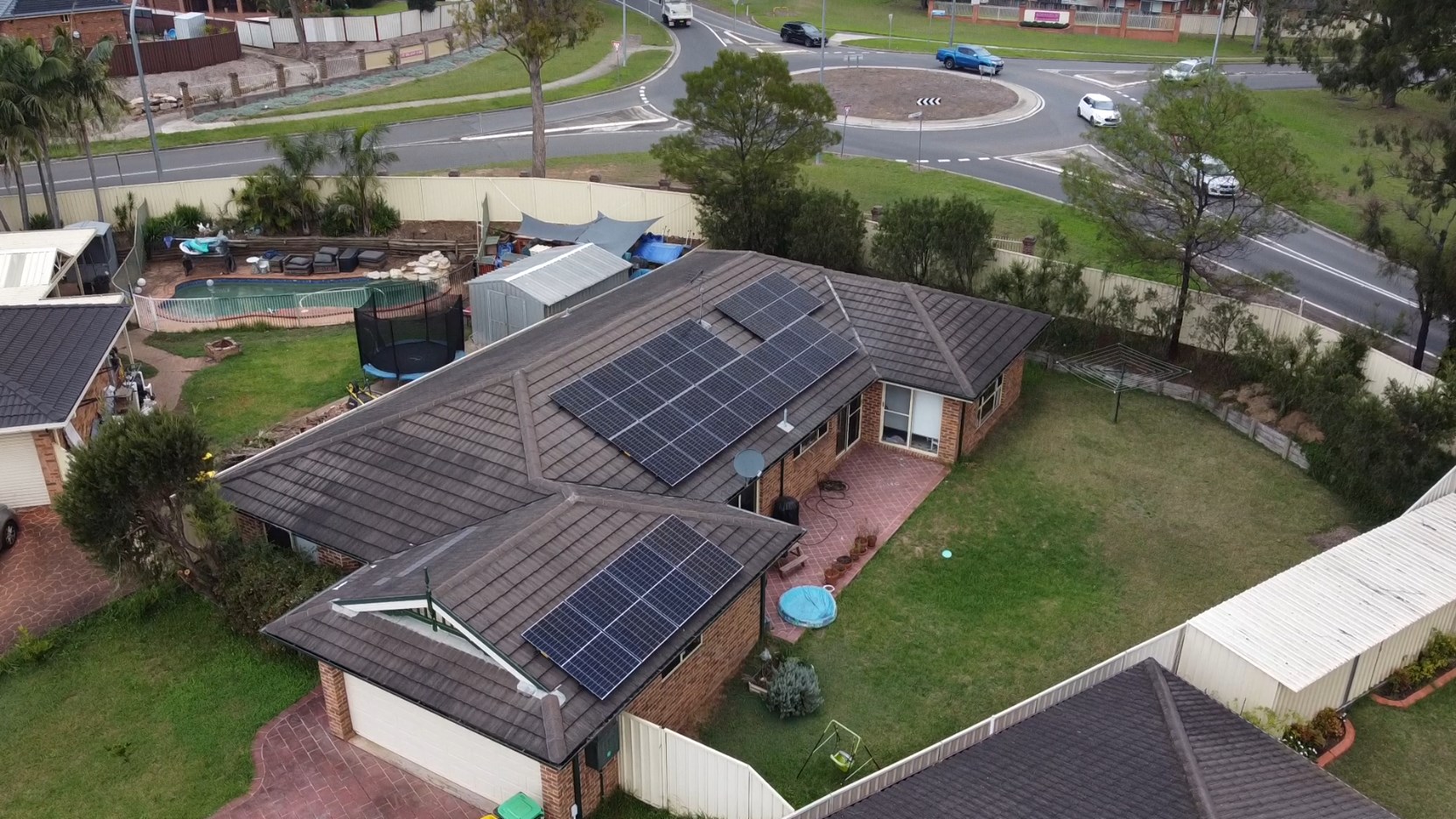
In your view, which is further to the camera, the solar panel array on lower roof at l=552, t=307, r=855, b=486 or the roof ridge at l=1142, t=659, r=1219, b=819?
the solar panel array on lower roof at l=552, t=307, r=855, b=486

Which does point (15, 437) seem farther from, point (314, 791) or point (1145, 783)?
point (1145, 783)

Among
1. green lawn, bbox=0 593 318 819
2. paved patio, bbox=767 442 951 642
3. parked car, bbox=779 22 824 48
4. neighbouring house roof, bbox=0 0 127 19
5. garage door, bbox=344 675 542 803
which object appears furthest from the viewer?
parked car, bbox=779 22 824 48

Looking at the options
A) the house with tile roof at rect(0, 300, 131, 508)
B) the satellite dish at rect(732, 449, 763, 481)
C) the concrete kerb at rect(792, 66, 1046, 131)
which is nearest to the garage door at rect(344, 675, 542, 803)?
the satellite dish at rect(732, 449, 763, 481)

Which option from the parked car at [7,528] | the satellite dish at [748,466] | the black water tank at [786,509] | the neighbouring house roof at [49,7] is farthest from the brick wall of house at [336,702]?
the neighbouring house roof at [49,7]

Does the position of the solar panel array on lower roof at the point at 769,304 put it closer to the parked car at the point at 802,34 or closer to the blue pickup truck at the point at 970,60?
the blue pickup truck at the point at 970,60

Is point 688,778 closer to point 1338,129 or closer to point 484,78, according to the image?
point 1338,129

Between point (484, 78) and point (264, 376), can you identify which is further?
point (484, 78)

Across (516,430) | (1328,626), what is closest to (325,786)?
(516,430)

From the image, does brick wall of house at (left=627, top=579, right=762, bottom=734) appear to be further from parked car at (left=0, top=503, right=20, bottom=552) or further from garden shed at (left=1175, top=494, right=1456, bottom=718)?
parked car at (left=0, top=503, right=20, bottom=552)
